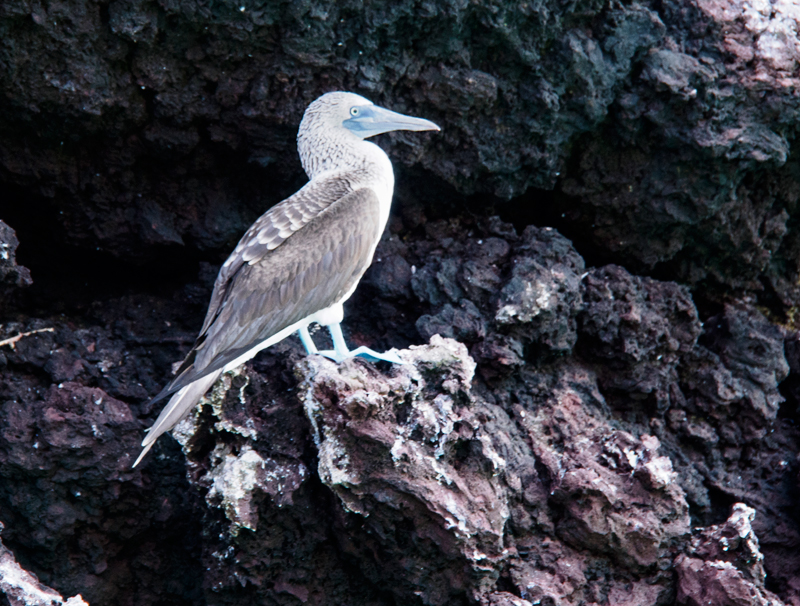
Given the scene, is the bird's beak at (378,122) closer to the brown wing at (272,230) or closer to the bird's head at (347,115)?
the bird's head at (347,115)

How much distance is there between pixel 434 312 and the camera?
14.7ft

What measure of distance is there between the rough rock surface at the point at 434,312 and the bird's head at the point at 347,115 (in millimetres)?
342

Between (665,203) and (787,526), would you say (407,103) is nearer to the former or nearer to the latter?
(665,203)

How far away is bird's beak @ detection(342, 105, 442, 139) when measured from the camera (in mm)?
4086

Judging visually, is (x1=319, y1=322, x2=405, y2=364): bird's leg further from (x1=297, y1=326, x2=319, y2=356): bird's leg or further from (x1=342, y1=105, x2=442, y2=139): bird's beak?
(x1=342, y1=105, x2=442, y2=139): bird's beak

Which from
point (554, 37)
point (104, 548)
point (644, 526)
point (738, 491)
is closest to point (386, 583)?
point (644, 526)

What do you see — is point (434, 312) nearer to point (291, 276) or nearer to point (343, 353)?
point (343, 353)

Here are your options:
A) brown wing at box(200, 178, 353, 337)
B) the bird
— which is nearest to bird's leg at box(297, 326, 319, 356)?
the bird

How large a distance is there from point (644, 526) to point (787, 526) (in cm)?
134

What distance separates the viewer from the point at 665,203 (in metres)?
5.00

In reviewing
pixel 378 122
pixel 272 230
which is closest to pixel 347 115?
pixel 378 122

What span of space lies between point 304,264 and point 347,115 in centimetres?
102

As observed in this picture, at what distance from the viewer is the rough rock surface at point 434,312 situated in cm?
362

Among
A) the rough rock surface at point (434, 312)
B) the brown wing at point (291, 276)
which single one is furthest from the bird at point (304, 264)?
the rough rock surface at point (434, 312)
